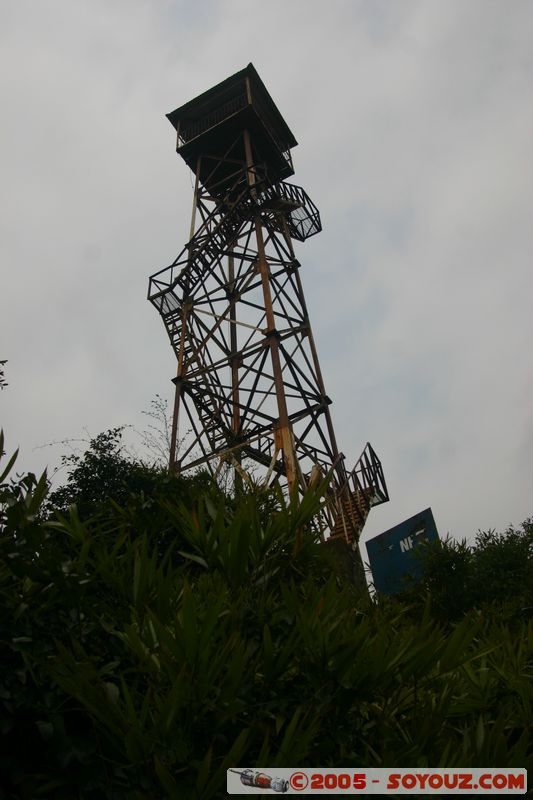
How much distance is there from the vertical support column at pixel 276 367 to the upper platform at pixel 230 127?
58.1 inches

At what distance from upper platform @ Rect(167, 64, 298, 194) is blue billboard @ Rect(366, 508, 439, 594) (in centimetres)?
933

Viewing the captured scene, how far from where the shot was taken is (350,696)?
2631 millimetres

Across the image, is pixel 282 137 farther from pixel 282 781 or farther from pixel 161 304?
pixel 282 781

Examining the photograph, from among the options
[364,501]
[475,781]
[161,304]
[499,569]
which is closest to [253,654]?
[475,781]

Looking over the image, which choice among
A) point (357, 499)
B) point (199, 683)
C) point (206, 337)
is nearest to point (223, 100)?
point (206, 337)

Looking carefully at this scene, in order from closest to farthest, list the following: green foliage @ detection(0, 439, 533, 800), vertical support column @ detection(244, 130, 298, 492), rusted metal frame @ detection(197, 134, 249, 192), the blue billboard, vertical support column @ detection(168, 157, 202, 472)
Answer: green foliage @ detection(0, 439, 533, 800), the blue billboard, vertical support column @ detection(244, 130, 298, 492), vertical support column @ detection(168, 157, 202, 472), rusted metal frame @ detection(197, 134, 249, 192)

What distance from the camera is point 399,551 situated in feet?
30.6

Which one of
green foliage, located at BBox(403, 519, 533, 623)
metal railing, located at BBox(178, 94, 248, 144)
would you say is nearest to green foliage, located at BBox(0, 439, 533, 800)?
green foliage, located at BBox(403, 519, 533, 623)

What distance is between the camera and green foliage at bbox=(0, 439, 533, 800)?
224 centimetres

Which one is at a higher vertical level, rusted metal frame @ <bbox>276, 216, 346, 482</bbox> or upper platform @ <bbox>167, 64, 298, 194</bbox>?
upper platform @ <bbox>167, 64, 298, 194</bbox>

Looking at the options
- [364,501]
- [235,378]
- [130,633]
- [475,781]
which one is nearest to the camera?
[475,781]

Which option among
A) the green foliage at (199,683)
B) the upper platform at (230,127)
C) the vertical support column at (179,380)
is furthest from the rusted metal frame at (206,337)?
the green foliage at (199,683)

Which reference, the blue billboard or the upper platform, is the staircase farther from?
the upper platform

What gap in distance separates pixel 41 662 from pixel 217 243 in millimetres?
12842
